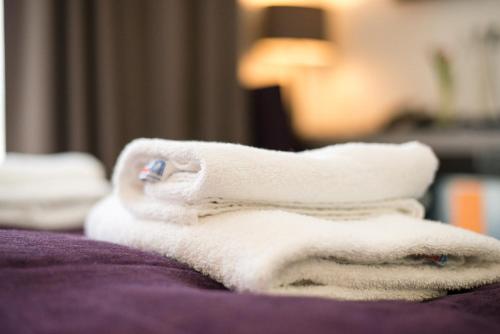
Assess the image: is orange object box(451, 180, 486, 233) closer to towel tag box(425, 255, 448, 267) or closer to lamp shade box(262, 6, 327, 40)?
lamp shade box(262, 6, 327, 40)

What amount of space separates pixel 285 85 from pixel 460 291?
3.10 meters

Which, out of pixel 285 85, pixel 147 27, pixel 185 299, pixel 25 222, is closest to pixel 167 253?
pixel 185 299

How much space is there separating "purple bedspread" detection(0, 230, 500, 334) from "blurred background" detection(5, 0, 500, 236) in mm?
1863

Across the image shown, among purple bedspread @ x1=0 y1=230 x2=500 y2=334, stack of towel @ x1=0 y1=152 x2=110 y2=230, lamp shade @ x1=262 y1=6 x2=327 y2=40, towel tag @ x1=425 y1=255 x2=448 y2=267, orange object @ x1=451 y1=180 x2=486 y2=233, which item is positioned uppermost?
lamp shade @ x1=262 y1=6 x2=327 y2=40

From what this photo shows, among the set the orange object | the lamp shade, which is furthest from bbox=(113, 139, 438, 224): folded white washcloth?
the lamp shade

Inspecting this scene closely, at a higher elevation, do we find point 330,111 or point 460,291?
point 460,291

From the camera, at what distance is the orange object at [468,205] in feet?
7.60

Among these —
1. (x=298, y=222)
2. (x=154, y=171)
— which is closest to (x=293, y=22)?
(x=154, y=171)

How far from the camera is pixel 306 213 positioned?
0.78 meters

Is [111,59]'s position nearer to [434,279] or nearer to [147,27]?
[147,27]

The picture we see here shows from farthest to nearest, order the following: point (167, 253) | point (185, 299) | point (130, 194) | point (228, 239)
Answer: point (130, 194)
point (167, 253)
point (228, 239)
point (185, 299)

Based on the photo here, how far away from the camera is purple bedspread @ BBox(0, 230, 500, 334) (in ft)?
1.59

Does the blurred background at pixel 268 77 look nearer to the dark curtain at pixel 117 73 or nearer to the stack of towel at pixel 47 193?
the dark curtain at pixel 117 73

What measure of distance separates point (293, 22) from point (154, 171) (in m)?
2.73
